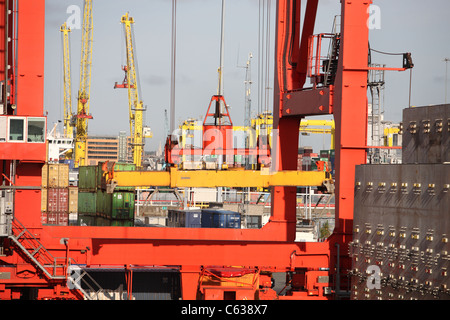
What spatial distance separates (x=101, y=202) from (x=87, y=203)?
366 centimetres

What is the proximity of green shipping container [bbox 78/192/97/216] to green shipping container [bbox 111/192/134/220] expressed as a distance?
15.6 ft

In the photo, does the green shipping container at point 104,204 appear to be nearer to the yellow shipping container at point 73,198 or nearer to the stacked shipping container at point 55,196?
the stacked shipping container at point 55,196

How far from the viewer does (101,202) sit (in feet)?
229

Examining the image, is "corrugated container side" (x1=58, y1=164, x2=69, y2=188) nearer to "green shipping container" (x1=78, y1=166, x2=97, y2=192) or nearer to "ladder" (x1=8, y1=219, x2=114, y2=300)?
"green shipping container" (x1=78, y1=166, x2=97, y2=192)

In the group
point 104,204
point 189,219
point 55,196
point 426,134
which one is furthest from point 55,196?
point 426,134

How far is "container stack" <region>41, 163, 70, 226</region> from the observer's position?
7038cm

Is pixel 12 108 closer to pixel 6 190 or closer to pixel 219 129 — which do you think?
pixel 6 190

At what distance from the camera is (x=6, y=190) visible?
95.8 ft

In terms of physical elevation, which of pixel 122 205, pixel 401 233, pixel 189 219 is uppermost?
pixel 401 233

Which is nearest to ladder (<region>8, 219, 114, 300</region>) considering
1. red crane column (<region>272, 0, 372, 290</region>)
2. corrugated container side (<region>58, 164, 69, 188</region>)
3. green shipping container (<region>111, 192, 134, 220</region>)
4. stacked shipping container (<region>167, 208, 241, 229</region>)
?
red crane column (<region>272, 0, 372, 290</region>)

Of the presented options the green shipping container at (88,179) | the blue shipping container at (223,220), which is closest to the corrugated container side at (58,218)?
the green shipping container at (88,179)

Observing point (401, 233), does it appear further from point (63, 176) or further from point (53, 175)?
point (53, 175)
